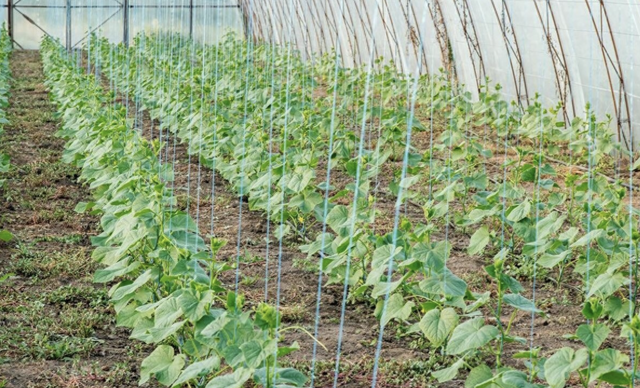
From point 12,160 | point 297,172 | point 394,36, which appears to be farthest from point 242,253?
point 394,36

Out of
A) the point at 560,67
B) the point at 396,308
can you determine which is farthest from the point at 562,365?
the point at 560,67

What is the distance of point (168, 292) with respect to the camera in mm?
4230

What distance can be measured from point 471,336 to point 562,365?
446mm

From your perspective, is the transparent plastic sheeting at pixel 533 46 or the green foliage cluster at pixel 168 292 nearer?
the green foliage cluster at pixel 168 292

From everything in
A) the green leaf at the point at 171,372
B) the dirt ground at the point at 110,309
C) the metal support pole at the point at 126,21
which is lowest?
the dirt ground at the point at 110,309

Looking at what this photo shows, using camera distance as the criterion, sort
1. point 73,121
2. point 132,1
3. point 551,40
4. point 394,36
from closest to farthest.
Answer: point 73,121, point 551,40, point 394,36, point 132,1

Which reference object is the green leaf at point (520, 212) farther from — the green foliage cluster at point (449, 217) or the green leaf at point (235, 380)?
the green leaf at point (235, 380)

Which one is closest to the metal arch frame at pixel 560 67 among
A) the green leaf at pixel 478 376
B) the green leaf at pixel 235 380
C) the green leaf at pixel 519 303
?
the green leaf at pixel 519 303

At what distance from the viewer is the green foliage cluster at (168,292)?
3.24 meters

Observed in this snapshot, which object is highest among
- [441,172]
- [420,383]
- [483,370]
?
[441,172]

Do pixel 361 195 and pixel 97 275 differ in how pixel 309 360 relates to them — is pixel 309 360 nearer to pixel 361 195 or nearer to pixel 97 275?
pixel 97 275

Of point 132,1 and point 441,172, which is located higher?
point 132,1

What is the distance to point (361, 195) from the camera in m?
5.81

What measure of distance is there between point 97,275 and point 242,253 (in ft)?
6.22
